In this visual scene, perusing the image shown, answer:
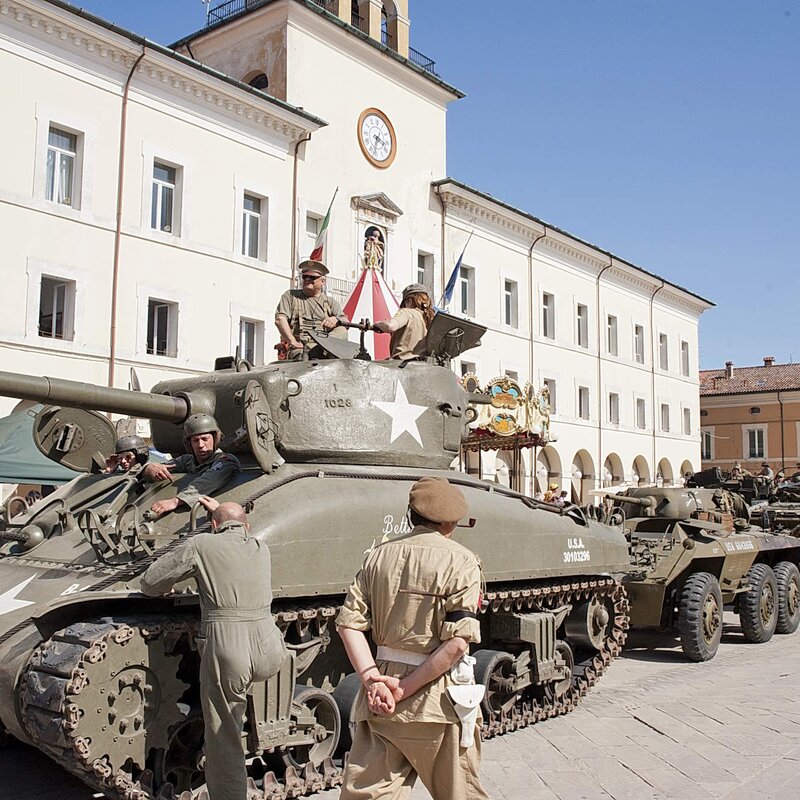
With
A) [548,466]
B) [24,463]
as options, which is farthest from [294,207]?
[548,466]

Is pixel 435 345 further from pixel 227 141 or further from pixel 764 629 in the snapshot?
pixel 227 141

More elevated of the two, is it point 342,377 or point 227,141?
point 227,141

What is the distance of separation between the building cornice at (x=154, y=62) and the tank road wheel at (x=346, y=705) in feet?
50.0

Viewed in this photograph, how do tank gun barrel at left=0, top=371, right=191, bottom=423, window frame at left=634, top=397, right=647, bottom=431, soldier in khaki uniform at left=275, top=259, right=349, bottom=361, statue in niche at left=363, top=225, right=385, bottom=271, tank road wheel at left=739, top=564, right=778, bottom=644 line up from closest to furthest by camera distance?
tank gun barrel at left=0, top=371, right=191, bottom=423 → soldier in khaki uniform at left=275, top=259, right=349, bottom=361 → tank road wheel at left=739, top=564, right=778, bottom=644 → statue in niche at left=363, top=225, right=385, bottom=271 → window frame at left=634, top=397, right=647, bottom=431

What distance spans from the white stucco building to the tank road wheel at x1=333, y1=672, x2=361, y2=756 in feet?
40.5

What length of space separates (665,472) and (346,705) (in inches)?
1420

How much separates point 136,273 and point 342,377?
13525 millimetres

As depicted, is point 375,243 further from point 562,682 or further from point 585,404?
point 562,682

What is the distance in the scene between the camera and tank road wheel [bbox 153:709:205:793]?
18.4 ft

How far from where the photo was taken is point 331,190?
24.5 meters

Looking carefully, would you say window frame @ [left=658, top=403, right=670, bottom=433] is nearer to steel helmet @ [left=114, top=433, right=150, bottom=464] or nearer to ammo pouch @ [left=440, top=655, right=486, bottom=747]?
steel helmet @ [left=114, top=433, right=150, bottom=464]

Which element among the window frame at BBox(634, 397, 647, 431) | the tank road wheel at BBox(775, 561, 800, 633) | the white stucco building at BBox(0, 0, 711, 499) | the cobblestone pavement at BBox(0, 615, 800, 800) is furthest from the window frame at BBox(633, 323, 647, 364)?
the cobblestone pavement at BBox(0, 615, 800, 800)

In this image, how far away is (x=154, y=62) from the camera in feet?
65.1

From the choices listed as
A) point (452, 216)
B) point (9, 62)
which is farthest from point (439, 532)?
point (452, 216)
